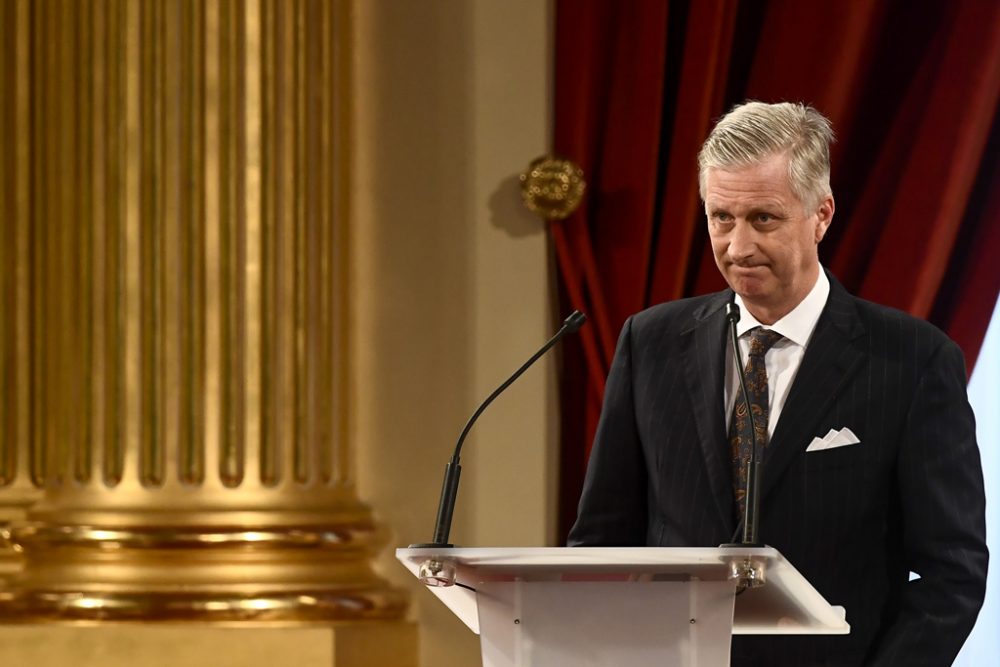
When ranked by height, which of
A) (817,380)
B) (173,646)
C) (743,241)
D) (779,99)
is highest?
(779,99)

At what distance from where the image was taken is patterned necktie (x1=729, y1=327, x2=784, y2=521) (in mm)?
2266

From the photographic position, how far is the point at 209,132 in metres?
3.52

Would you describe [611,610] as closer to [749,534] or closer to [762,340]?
[749,534]

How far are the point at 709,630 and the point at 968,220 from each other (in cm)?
215

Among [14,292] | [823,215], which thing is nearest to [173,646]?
[14,292]

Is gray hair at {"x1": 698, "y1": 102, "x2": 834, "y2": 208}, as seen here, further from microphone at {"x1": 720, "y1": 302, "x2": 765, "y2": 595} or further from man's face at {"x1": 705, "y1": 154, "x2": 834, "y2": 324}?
microphone at {"x1": 720, "y1": 302, "x2": 765, "y2": 595}

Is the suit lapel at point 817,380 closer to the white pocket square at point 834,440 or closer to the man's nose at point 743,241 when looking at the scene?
the white pocket square at point 834,440

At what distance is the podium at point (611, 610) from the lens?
1.74m

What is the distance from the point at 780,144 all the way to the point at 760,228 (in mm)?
137

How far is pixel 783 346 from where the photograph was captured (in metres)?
2.36

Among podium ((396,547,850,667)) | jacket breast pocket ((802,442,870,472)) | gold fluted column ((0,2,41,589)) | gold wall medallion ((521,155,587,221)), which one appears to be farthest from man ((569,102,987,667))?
gold fluted column ((0,2,41,589))

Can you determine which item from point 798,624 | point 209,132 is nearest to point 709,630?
point 798,624

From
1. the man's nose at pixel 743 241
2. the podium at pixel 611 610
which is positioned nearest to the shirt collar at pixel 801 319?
the man's nose at pixel 743 241

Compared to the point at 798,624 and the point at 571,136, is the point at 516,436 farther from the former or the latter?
the point at 798,624
